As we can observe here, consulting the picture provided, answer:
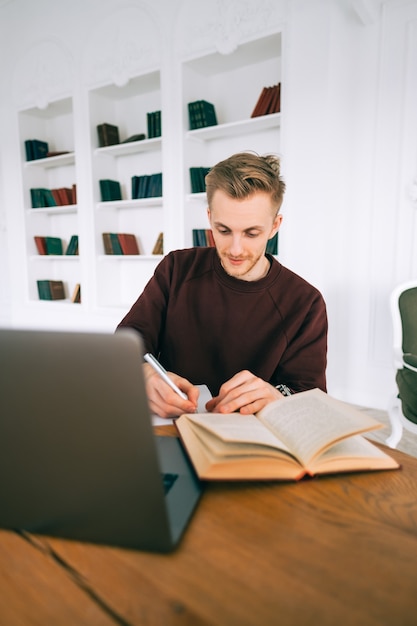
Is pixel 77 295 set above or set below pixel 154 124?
below

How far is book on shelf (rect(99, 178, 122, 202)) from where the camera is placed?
12.7 feet

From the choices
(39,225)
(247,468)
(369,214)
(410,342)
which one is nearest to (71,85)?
(39,225)

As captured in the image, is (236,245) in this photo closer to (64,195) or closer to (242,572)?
(242,572)

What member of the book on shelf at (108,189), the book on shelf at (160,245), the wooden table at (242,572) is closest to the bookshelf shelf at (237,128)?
the book on shelf at (160,245)

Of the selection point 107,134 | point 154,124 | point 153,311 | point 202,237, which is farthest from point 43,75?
point 153,311

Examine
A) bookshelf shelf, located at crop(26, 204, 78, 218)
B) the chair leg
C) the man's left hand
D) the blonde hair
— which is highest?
bookshelf shelf, located at crop(26, 204, 78, 218)

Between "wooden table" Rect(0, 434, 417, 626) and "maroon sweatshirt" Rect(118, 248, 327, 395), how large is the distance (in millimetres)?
715

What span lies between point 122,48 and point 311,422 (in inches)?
148

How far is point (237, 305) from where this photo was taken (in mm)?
1395

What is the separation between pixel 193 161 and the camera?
342cm

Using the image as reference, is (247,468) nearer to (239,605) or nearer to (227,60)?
(239,605)

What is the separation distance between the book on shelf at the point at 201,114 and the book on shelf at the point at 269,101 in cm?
39

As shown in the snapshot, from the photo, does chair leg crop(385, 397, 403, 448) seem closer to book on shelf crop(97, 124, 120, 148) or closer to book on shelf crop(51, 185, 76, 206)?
book on shelf crop(97, 124, 120, 148)

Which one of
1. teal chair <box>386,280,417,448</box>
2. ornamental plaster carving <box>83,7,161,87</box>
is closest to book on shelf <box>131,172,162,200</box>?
ornamental plaster carving <box>83,7,161,87</box>
